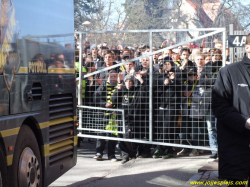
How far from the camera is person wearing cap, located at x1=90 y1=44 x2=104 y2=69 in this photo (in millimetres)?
10930

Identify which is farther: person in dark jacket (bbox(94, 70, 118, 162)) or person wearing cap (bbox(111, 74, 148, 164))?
person in dark jacket (bbox(94, 70, 118, 162))

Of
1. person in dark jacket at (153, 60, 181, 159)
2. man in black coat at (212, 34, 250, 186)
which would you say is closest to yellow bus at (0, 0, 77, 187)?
man in black coat at (212, 34, 250, 186)

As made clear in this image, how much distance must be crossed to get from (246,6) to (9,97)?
31.4m

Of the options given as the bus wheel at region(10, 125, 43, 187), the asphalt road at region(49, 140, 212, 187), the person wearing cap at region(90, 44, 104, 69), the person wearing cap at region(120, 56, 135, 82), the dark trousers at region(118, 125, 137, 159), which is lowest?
the asphalt road at region(49, 140, 212, 187)

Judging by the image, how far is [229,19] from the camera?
37.0 meters

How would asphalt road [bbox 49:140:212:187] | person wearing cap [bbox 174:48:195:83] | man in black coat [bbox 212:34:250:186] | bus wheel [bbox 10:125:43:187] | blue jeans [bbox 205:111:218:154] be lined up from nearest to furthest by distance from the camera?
man in black coat [bbox 212:34:250:186] → bus wheel [bbox 10:125:43:187] → asphalt road [bbox 49:140:212:187] → blue jeans [bbox 205:111:218:154] → person wearing cap [bbox 174:48:195:83]

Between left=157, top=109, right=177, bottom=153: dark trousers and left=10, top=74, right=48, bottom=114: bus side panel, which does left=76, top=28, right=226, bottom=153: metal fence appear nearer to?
left=157, top=109, right=177, bottom=153: dark trousers

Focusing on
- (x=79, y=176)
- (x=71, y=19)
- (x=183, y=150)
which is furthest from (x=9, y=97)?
(x=183, y=150)

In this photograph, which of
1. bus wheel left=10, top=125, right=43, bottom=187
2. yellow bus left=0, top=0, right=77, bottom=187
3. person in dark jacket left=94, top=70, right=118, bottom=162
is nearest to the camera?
yellow bus left=0, top=0, right=77, bottom=187

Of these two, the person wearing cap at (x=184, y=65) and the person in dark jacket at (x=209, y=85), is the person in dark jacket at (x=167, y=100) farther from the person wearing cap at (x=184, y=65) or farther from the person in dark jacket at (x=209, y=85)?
the person in dark jacket at (x=209, y=85)

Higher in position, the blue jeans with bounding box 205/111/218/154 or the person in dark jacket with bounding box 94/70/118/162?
the person in dark jacket with bounding box 94/70/118/162

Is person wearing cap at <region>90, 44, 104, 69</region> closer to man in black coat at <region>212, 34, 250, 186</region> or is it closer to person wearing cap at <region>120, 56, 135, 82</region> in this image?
person wearing cap at <region>120, 56, 135, 82</region>

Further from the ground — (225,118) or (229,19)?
(229,19)

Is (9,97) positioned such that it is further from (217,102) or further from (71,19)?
(71,19)
